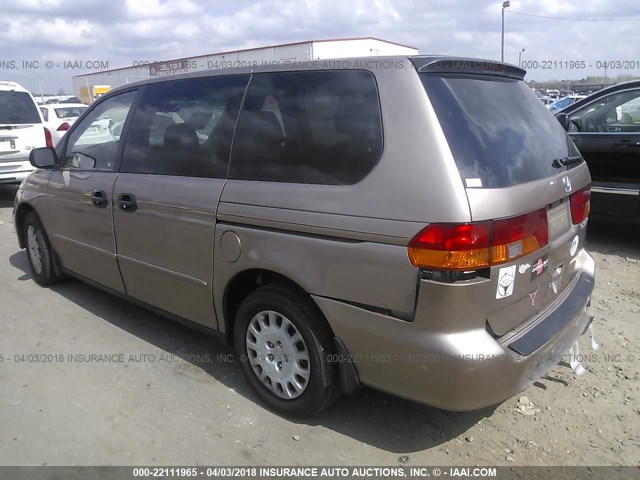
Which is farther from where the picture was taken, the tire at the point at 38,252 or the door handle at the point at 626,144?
the door handle at the point at 626,144

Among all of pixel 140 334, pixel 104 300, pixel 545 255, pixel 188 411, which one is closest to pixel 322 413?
pixel 188 411

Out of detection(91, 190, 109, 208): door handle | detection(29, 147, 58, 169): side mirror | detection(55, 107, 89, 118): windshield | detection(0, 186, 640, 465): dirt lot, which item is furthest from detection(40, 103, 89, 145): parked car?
detection(0, 186, 640, 465): dirt lot

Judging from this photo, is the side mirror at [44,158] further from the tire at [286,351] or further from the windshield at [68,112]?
the windshield at [68,112]

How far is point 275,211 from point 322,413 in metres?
1.20

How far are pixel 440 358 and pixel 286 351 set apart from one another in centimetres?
91

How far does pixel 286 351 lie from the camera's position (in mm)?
2828

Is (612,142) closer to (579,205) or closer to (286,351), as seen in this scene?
(579,205)

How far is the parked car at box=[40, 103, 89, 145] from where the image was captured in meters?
12.0

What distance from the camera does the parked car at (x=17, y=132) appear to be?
28.8 ft

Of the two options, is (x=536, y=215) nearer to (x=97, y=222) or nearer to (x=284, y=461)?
(x=284, y=461)

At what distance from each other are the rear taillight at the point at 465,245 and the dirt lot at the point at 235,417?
3.50 ft

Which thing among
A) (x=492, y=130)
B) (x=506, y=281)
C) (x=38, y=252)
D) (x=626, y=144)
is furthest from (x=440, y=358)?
(x=626, y=144)

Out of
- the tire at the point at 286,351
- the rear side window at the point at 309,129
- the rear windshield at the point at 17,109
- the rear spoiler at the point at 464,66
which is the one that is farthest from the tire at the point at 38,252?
the rear windshield at the point at 17,109

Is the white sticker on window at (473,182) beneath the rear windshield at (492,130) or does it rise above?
beneath
